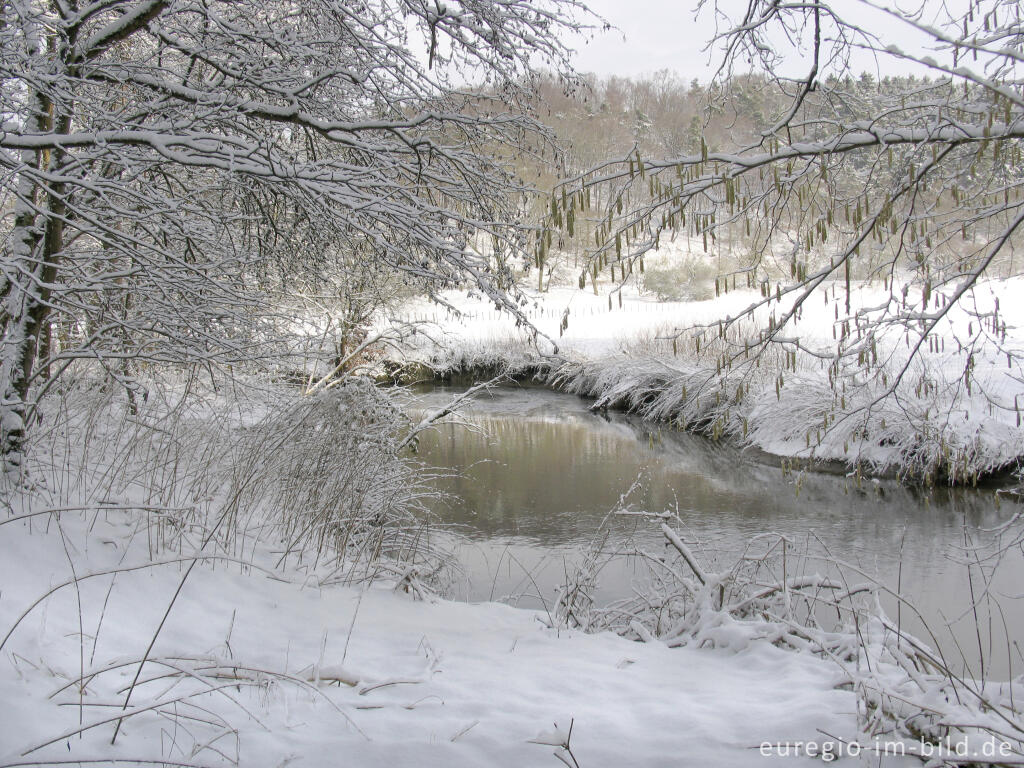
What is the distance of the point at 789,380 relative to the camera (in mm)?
12180

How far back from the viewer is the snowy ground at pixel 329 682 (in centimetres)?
194

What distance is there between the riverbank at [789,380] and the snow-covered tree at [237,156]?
2.95ft

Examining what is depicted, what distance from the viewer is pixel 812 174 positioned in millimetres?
3488

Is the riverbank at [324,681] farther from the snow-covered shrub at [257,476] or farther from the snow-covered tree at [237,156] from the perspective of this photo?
the snow-covered tree at [237,156]

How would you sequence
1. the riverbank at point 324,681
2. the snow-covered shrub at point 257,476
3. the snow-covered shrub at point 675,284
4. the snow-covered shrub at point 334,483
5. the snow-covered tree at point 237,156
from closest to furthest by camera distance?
the riverbank at point 324,681, the snow-covered tree at point 237,156, the snow-covered shrub at point 257,476, the snow-covered shrub at point 334,483, the snow-covered shrub at point 675,284

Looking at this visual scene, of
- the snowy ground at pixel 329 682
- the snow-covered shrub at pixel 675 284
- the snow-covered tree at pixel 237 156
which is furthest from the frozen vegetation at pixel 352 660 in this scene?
the snow-covered shrub at pixel 675 284

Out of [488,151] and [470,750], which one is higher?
[488,151]

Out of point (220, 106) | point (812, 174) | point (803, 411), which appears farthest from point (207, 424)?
point (803, 411)

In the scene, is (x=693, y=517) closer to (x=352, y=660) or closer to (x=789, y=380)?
(x=789, y=380)

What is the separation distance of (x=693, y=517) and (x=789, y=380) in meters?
4.66

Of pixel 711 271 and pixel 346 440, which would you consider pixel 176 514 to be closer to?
pixel 346 440

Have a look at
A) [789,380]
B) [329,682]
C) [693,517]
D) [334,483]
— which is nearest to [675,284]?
[789,380]

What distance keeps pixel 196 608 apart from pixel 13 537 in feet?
2.95

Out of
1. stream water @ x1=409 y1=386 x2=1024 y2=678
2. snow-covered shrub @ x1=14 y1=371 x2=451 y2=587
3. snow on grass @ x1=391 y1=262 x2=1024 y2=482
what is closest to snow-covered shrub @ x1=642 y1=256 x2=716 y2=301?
snow on grass @ x1=391 y1=262 x2=1024 y2=482
